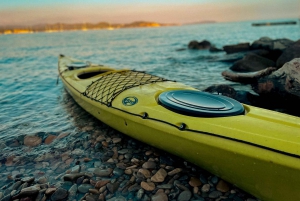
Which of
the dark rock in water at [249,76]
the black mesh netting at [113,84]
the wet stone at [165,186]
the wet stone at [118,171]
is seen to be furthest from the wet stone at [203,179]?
the dark rock in water at [249,76]

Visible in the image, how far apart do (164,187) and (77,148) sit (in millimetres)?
2181

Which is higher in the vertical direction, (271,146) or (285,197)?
(271,146)

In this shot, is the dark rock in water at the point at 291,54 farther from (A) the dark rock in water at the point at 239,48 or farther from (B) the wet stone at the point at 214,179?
(A) the dark rock in water at the point at 239,48

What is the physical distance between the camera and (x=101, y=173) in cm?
391

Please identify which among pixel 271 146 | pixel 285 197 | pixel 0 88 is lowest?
pixel 0 88

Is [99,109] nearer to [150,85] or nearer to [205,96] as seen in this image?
[150,85]

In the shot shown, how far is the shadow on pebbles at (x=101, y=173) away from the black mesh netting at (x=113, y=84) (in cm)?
87

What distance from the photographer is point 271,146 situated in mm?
2744

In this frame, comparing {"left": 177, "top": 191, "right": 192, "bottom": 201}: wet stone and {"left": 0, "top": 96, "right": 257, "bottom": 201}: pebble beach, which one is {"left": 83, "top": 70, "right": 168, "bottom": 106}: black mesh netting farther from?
{"left": 177, "top": 191, "right": 192, "bottom": 201}: wet stone

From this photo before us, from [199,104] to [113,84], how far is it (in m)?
2.49

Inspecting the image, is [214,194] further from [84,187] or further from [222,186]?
[84,187]

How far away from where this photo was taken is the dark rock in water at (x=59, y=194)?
340 cm

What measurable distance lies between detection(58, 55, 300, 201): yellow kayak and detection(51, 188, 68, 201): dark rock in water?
1.59 m

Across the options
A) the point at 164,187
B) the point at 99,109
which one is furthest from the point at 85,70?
the point at 164,187
